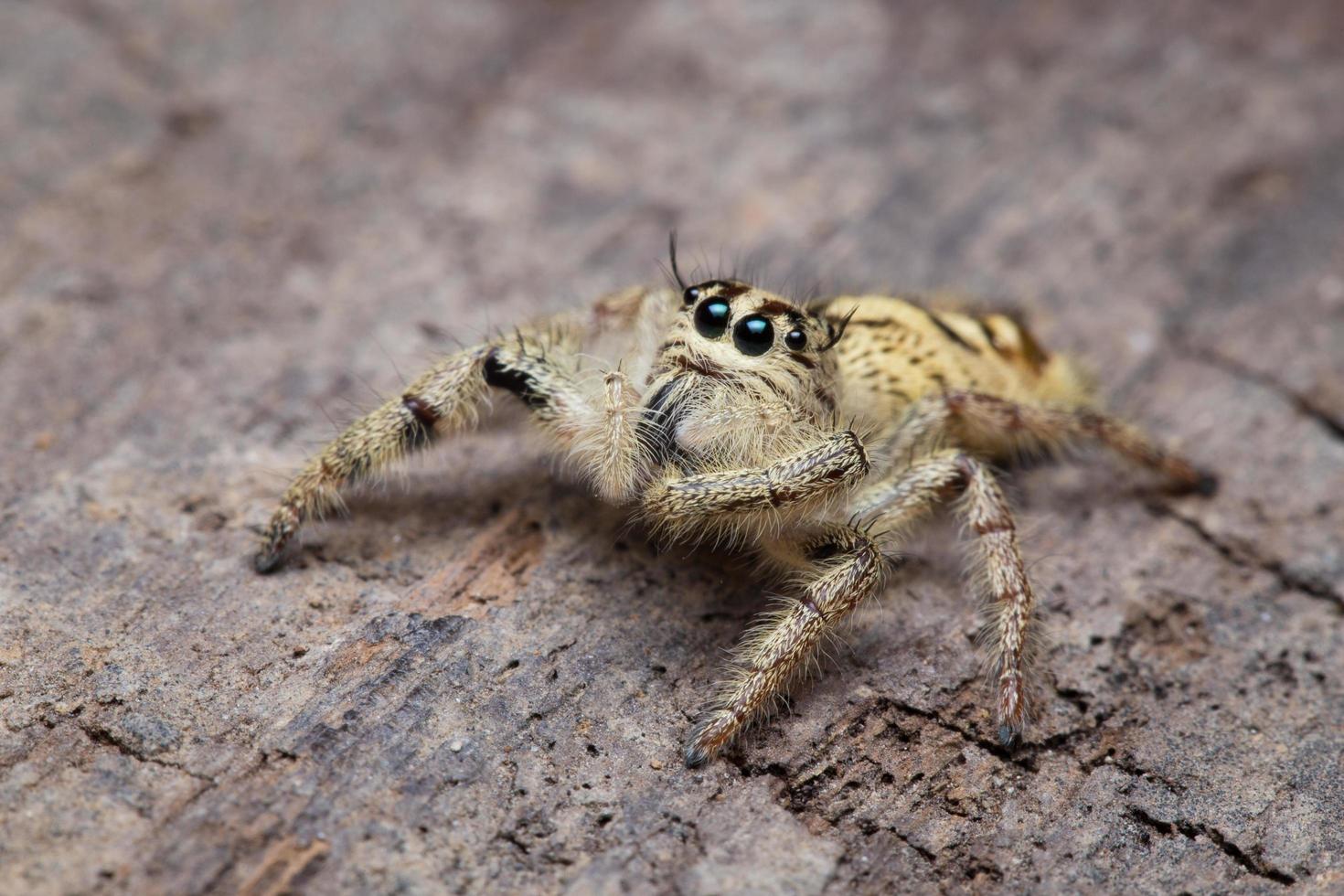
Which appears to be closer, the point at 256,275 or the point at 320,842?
the point at 320,842

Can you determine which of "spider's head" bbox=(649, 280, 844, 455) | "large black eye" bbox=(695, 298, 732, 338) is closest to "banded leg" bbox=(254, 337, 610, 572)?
"spider's head" bbox=(649, 280, 844, 455)

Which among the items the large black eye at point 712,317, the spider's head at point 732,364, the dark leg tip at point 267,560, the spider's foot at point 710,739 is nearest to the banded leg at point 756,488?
the spider's head at point 732,364

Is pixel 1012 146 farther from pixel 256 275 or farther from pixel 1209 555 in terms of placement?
pixel 256 275

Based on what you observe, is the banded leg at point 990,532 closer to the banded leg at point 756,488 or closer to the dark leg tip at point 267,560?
the banded leg at point 756,488

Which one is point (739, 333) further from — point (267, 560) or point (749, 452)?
point (267, 560)

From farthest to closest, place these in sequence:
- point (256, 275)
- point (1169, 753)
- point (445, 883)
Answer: point (256, 275) → point (1169, 753) → point (445, 883)

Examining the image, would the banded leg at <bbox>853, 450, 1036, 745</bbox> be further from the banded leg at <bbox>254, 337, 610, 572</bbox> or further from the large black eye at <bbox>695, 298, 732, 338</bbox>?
the banded leg at <bbox>254, 337, 610, 572</bbox>

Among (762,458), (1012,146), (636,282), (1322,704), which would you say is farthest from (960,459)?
(1012,146)
